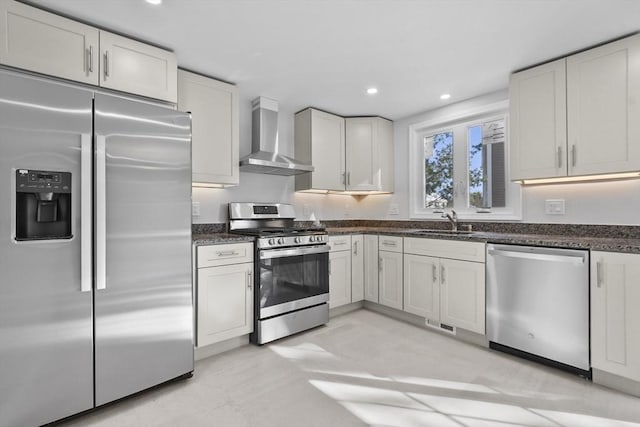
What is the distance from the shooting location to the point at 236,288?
2.49 metres

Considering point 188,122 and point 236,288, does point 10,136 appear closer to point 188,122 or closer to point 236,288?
point 188,122

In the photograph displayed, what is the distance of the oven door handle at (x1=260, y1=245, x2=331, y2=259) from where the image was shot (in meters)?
2.62

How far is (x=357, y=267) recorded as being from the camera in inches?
136

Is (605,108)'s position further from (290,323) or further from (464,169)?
(290,323)

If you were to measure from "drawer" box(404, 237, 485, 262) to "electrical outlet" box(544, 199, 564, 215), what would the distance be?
0.73 meters

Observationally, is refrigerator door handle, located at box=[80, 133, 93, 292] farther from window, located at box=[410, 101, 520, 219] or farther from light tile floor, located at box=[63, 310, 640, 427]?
window, located at box=[410, 101, 520, 219]

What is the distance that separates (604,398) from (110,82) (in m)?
3.61

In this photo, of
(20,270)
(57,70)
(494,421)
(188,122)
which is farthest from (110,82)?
(494,421)

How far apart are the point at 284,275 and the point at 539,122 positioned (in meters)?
2.45

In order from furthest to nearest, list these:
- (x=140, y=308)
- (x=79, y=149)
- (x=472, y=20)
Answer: (x=472, y=20), (x=140, y=308), (x=79, y=149)

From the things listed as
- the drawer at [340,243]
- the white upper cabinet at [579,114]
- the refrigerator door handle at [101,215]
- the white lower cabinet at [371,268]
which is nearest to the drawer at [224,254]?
the refrigerator door handle at [101,215]

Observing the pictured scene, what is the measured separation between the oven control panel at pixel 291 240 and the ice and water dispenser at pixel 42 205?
1300 millimetres

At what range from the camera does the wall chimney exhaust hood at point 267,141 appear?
10.2 feet

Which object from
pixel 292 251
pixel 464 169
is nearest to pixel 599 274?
pixel 464 169
